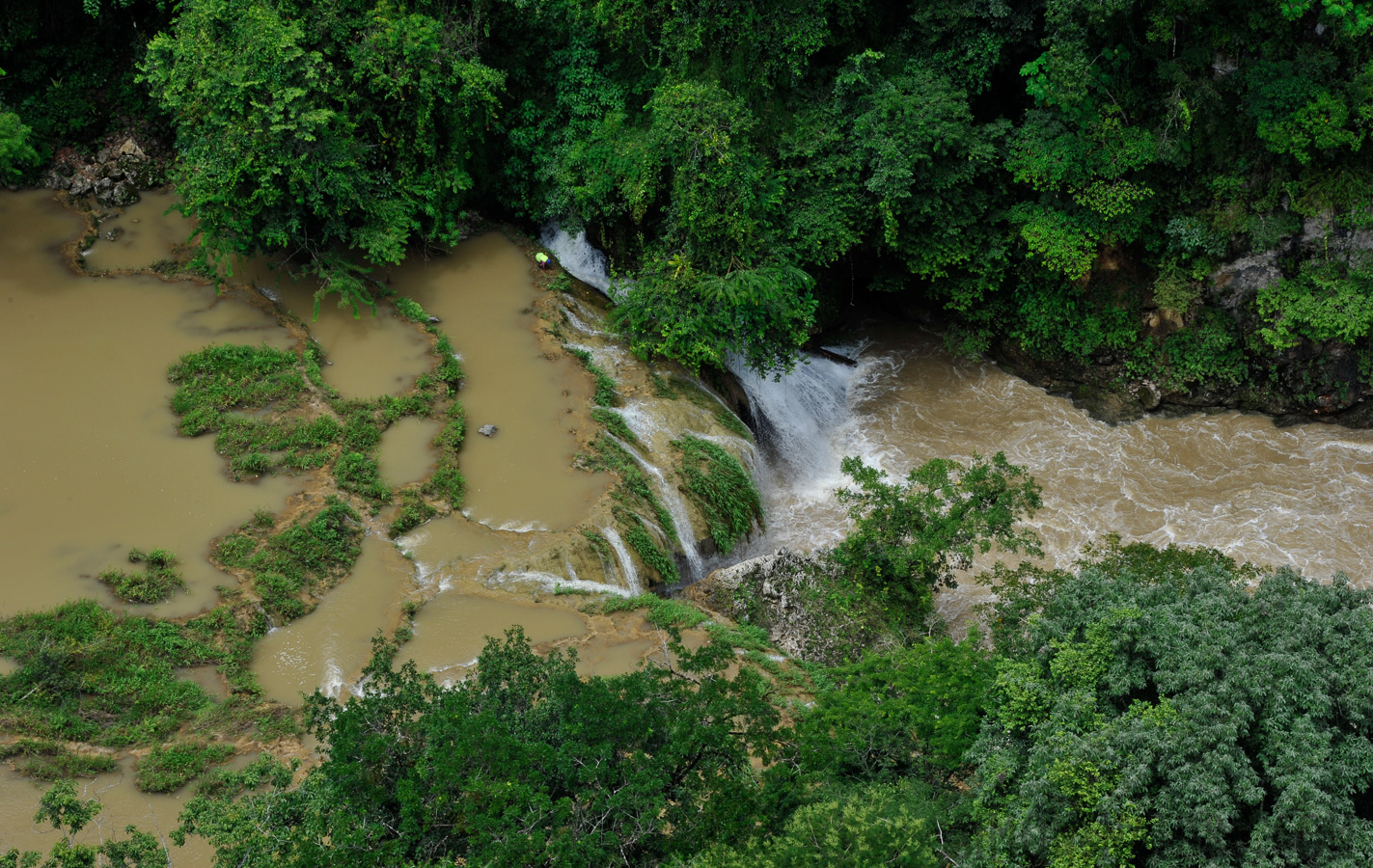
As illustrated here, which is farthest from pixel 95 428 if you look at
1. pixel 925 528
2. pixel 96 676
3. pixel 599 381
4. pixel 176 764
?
pixel 925 528

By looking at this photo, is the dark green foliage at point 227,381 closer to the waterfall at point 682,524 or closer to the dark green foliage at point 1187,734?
the waterfall at point 682,524

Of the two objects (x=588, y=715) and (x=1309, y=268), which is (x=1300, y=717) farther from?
(x=1309, y=268)

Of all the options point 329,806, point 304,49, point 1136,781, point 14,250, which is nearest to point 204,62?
point 304,49

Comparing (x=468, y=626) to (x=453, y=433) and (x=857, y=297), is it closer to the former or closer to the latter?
(x=453, y=433)

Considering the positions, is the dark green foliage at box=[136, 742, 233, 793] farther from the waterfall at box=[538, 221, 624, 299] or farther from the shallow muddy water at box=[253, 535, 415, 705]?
the waterfall at box=[538, 221, 624, 299]

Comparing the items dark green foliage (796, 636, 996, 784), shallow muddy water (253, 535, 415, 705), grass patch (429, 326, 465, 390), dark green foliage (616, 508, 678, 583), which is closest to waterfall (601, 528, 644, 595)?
dark green foliage (616, 508, 678, 583)

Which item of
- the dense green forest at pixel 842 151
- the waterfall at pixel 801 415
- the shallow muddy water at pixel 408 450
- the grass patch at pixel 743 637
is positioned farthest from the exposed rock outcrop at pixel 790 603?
the shallow muddy water at pixel 408 450
